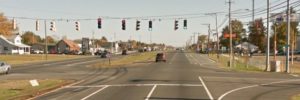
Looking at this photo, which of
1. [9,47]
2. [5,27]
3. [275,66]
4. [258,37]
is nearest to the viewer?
[275,66]

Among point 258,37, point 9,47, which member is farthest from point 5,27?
point 258,37

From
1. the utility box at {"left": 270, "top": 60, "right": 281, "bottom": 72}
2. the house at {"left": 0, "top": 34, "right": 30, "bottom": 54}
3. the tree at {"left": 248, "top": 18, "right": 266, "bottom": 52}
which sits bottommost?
the utility box at {"left": 270, "top": 60, "right": 281, "bottom": 72}

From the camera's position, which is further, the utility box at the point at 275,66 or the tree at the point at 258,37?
the tree at the point at 258,37

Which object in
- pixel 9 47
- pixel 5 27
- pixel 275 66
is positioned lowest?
pixel 275 66

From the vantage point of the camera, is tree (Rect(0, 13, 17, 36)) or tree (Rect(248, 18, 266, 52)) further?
tree (Rect(248, 18, 266, 52))

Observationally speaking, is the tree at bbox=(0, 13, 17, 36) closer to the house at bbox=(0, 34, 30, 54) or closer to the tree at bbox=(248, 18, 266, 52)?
the house at bbox=(0, 34, 30, 54)

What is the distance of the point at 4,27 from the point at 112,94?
89.3 metres

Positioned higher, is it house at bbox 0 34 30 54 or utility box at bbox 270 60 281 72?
house at bbox 0 34 30 54

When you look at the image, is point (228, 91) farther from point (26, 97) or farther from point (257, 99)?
point (26, 97)

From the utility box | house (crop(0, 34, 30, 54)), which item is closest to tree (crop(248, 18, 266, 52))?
house (crop(0, 34, 30, 54))

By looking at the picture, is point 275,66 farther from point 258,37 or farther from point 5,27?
point 258,37

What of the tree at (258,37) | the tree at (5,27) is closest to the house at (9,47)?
the tree at (5,27)

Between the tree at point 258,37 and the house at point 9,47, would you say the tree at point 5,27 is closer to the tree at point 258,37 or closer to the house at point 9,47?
the house at point 9,47

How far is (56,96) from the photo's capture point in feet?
77.2
